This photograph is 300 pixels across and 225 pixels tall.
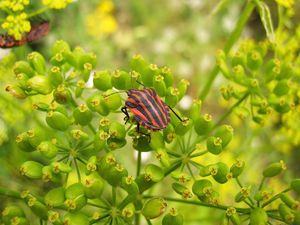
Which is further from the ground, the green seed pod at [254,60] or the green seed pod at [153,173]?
the green seed pod at [254,60]

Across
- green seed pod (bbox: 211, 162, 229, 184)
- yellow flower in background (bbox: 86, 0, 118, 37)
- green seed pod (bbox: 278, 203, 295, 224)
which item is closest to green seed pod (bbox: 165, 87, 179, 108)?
green seed pod (bbox: 211, 162, 229, 184)

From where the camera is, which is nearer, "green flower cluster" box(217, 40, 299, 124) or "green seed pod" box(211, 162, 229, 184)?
"green seed pod" box(211, 162, 229, 184)

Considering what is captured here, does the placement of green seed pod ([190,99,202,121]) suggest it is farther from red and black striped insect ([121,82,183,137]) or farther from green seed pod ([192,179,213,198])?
green seed pod ([192,179,213,198])

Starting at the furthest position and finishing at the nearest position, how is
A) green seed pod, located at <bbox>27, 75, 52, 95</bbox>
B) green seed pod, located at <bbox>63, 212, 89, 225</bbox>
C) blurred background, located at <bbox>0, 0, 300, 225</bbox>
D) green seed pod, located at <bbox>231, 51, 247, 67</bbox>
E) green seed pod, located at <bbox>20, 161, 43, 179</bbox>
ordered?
1. blurred background, located at <bbox>0, 0, 300, 225</bbox>
2. green seed pod, located at <bbox>231, 51, 247, 67</bbox>
3. green seed pod, located at <bbox>27, 75, 52, 95</bbox>
4. green seed pod, located at <bbox>20, 161, 43, 179</bbox>
5. green seed pod, located at <bbox>63, 212, 89, 225</bbox>

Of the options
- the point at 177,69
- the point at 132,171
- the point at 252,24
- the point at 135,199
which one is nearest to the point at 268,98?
the point at 135,199

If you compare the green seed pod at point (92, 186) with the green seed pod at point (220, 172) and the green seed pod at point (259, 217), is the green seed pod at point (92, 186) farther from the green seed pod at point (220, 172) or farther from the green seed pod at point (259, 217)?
Answer: the green seed pod at point (259, 217)

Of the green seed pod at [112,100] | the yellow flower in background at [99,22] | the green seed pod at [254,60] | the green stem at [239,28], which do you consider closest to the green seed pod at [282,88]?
the green seed pod at [254,60]
